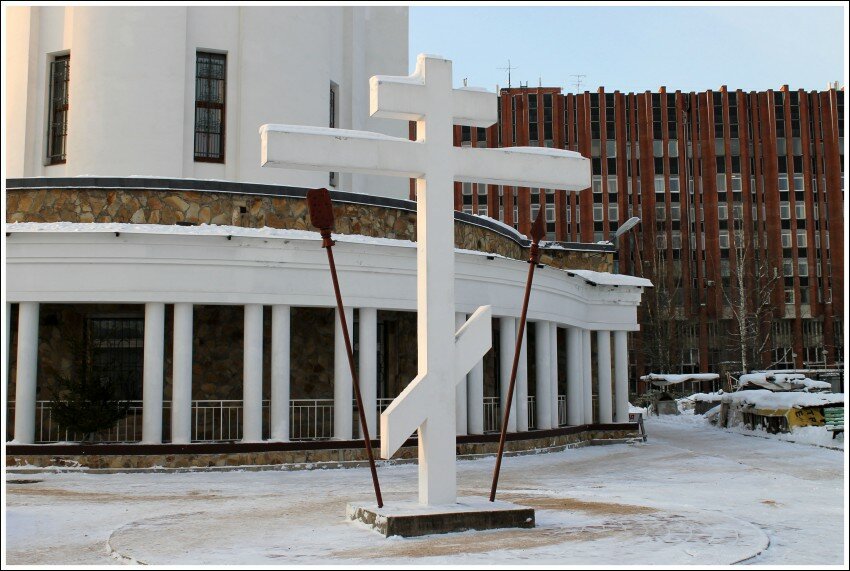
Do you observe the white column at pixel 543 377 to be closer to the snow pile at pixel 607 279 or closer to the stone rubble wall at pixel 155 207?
the snow pile at pixel 607 279

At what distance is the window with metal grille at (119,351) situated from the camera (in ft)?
64.5

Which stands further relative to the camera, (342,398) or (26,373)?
(342,398)

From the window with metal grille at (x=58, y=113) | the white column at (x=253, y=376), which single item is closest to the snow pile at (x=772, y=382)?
the white column at (x=253, y=376)

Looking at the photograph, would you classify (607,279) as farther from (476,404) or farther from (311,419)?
(311,419)

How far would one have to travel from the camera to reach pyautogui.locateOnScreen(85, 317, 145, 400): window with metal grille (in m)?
19.7

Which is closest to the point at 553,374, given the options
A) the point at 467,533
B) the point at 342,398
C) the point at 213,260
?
the point at 342,398

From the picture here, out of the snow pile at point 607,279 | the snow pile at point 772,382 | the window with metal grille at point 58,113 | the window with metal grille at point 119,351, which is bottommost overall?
the snow pile at point 772,382

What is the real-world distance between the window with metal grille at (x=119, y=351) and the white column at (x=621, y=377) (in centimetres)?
1343

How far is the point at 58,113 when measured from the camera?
22.1 m

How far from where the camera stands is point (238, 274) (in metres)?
17.7

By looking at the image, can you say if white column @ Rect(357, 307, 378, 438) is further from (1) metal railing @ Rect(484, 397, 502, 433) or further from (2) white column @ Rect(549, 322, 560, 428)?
(2) white column @ Rect(549, 322, 560, 428)

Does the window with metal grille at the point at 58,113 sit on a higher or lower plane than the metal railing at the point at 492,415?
higher

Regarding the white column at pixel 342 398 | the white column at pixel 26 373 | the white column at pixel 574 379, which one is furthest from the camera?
the white column at pixel 574 379

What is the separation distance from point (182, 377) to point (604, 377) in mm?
13138
